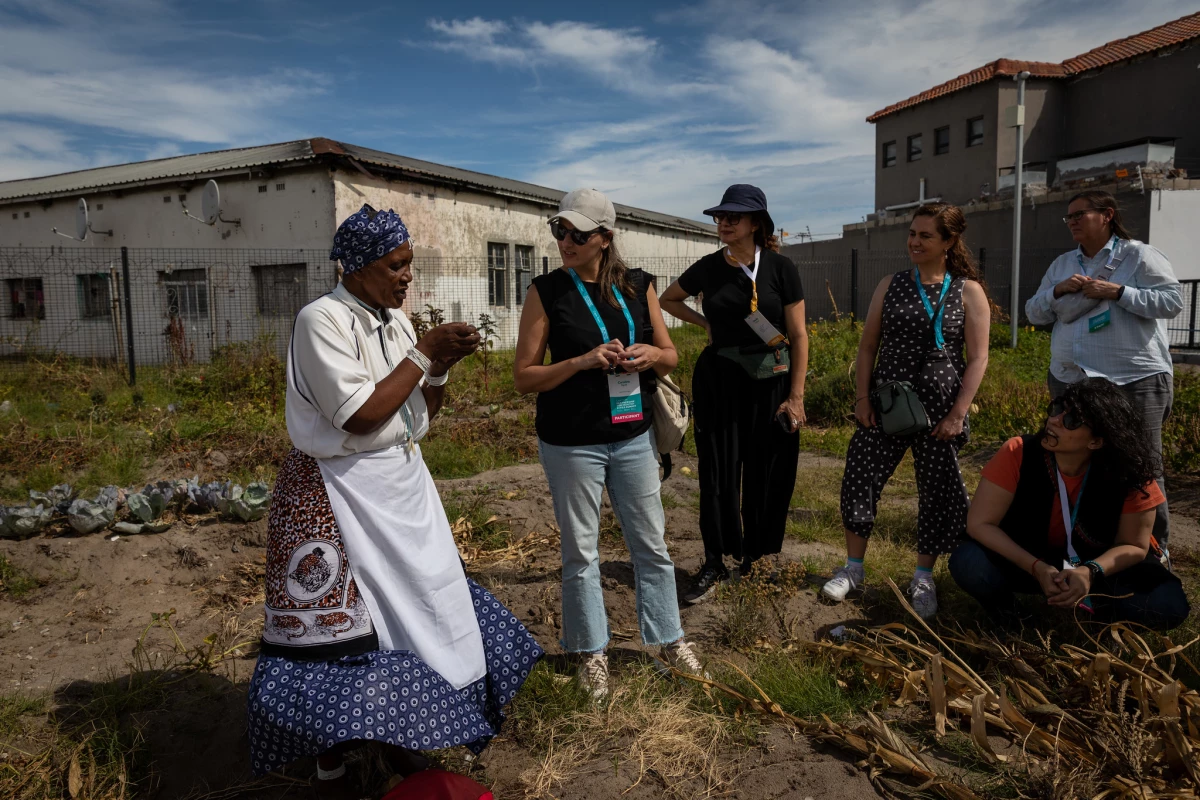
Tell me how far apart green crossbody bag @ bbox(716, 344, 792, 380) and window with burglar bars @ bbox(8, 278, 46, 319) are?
1968cm

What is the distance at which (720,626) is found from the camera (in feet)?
11.7

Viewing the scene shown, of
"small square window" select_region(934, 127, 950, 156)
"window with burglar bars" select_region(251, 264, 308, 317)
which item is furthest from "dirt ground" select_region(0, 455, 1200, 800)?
"small square window" select_region(934, 127, 950, 156)

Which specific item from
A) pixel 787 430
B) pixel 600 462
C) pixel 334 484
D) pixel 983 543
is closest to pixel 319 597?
pixel 334 484

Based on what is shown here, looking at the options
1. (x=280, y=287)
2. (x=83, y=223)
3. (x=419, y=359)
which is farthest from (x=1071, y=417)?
(x=83, y=223)

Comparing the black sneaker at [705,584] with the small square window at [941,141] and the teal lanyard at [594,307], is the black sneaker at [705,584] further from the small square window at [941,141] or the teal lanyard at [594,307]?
the small square window at [941,141]

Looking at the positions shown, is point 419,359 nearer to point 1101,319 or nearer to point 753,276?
point 753,276

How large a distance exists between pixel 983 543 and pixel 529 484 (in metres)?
3.23

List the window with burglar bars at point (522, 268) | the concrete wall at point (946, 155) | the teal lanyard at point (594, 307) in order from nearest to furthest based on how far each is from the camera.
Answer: the teal lanyard at point (594, 307)
the window with burglar bars at point (522, 268)
the concrete wall at point (946, 155)

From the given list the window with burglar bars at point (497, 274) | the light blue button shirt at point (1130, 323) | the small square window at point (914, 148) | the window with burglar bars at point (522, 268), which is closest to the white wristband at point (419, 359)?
the light blue button shirt at point (1130, 323)

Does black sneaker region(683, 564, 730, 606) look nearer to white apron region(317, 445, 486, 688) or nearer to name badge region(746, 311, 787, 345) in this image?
name badge region(746, 311, 787, 345)

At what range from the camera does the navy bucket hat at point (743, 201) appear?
143 inches

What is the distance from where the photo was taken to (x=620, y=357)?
9.28 feet

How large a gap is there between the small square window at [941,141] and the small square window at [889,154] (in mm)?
2331

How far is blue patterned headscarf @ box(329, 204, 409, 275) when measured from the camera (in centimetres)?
Result: 221
